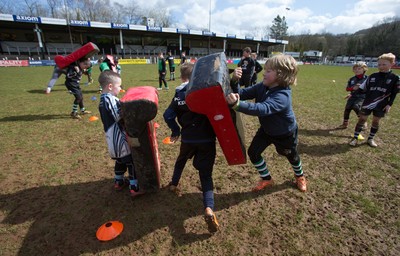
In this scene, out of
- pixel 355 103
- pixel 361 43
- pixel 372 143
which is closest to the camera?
pixel 372 143

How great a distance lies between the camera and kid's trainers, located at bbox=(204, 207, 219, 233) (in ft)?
8.06

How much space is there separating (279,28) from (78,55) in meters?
101

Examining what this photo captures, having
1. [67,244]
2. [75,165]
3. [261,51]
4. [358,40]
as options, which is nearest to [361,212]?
[67,244]

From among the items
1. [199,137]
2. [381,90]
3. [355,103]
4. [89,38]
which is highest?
[89,38]

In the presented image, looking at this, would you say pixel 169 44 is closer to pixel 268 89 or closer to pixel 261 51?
pixel 261 51

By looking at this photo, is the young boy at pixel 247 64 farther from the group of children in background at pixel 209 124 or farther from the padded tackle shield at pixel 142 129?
the padded tackle shield at pixel 142 129

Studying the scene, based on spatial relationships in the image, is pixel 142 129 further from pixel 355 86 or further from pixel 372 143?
pixel 355 86

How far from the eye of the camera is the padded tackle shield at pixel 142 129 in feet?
7.72

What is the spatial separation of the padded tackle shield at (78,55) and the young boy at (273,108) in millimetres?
5180

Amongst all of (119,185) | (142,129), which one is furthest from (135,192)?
(142,129)

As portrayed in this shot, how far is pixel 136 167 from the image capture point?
283 cm

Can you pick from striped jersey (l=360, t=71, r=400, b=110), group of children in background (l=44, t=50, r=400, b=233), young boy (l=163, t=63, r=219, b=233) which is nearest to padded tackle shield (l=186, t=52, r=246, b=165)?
group of children in background (l=44, t=50, r=400, b=233)

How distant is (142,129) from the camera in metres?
2.54

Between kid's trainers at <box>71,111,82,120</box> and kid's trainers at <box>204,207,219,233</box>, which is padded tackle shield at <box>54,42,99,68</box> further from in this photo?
kid's trainers at <box>204,207,219,233</box>
